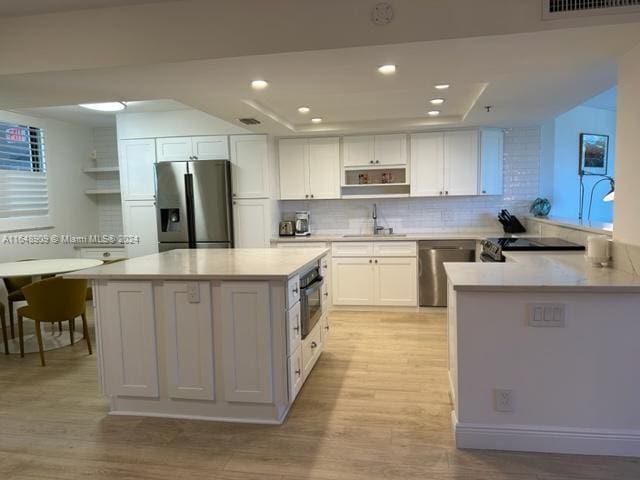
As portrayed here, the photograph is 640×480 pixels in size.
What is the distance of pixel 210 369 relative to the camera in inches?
109

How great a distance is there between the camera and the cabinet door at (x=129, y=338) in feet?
9.18

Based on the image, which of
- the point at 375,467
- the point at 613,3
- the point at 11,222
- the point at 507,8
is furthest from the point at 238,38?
the point at 11,222

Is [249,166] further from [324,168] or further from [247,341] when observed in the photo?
[247,341]

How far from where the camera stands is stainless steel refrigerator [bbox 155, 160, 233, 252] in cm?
524

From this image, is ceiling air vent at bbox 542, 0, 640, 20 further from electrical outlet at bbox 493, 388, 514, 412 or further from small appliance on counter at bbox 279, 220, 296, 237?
small appliance on counter at bbox 279, 220, 296, 237

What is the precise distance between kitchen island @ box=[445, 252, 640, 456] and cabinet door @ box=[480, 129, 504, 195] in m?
3.08

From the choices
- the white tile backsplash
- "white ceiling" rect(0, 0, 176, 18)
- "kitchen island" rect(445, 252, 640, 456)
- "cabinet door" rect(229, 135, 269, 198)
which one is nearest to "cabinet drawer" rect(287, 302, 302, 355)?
"kitchen island" rect(445, 252, 640, 456)

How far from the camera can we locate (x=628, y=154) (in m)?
2.60

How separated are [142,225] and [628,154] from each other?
499cm

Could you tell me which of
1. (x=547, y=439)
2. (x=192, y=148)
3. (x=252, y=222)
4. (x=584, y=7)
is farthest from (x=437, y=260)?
(x=584, y=7)

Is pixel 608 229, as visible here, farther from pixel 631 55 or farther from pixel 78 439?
pixel 78 439

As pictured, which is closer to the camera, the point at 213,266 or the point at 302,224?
the point at 213,266

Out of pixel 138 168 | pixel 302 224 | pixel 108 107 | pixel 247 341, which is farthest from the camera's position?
pixel 302 224

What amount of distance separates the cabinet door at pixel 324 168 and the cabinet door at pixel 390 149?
500mm
